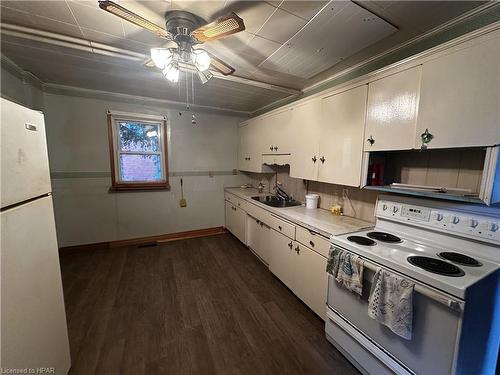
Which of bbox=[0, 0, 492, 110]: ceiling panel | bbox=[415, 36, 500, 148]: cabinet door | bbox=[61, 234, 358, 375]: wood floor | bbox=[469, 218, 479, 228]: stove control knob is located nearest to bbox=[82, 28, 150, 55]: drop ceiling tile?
bbox=[0, 0, 492, 110]: ceiling panel

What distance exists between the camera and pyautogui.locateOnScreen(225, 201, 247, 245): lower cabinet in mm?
3373

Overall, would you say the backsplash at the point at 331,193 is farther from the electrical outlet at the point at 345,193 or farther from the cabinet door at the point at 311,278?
the cabinet door at the point at 311,278

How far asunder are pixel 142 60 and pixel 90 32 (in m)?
0.45

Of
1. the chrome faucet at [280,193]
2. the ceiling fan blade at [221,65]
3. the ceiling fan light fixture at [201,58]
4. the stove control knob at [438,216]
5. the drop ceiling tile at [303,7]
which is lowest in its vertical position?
the chrome faucet at [280,193]

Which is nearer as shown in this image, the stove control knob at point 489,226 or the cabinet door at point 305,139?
the stove control knob at point 489,226

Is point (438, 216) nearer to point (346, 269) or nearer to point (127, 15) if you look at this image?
point (346, 269)

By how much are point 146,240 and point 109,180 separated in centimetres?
118

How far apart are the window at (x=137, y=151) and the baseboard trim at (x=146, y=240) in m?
0.91

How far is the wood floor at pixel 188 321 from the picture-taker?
58.8 inches

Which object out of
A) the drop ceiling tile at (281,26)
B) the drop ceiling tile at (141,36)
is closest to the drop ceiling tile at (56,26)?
the drop ceiling tile at (141,36)

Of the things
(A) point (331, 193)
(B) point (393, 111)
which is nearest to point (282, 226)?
(A) point (331, 193)

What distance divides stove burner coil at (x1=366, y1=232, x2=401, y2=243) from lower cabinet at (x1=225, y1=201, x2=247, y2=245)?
6.47 feet

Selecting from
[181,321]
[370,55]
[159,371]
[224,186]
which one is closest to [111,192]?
[224,186]

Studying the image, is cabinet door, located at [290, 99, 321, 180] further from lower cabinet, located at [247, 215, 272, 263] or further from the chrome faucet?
lower cabinet, located at [247, 215, 272, 263]
